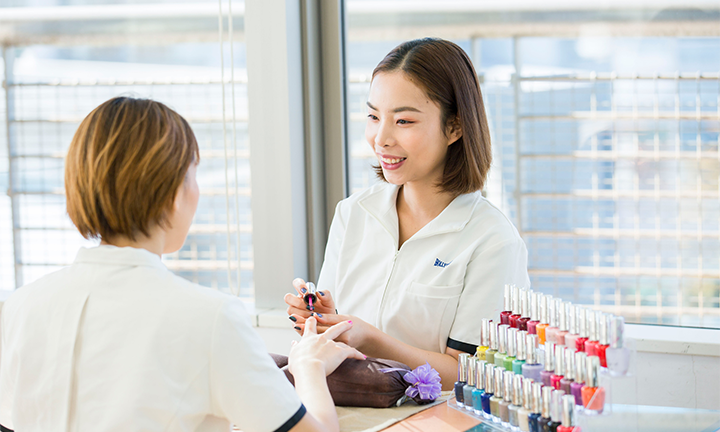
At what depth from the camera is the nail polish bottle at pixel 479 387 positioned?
1.14 metres

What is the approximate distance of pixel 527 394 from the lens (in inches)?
40.5

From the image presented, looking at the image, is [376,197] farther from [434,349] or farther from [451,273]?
[434,349]

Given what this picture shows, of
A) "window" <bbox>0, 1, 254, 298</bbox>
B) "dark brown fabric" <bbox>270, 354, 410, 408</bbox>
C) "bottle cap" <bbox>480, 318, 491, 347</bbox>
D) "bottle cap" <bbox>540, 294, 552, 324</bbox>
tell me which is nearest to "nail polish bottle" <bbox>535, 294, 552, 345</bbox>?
"bottle cap" <bbox>540, 294, 552, 324</bbox>

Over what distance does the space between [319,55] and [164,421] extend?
1.82 metres

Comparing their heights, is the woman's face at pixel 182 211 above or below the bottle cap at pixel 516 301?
above

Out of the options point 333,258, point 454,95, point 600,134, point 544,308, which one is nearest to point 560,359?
point 544,308

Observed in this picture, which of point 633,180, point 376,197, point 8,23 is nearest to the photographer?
point 376,197

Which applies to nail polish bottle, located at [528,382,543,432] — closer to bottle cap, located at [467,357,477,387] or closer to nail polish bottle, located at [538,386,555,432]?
nail polish bottle, located at [538,386,555,432]

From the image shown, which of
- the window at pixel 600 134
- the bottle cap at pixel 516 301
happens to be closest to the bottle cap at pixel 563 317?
the bottle cap at pixel 516 301

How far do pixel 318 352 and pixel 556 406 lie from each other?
435 millimetres

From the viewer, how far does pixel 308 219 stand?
236cm

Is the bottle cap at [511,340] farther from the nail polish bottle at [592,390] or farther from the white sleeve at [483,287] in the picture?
the white sleeve at [483,287]

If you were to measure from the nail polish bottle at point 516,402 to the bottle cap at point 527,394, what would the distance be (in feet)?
0.04

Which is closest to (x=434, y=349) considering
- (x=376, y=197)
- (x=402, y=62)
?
(x=376, y=197)
